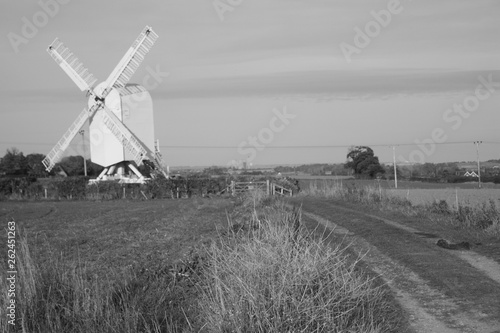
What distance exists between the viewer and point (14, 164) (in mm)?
82625

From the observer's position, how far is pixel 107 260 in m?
14.8

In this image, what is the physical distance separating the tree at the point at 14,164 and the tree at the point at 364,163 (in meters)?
42.8

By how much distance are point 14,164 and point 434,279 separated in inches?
3135

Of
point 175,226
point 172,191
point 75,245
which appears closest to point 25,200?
point 172,191

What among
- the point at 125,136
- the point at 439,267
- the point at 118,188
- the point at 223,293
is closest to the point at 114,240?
the point at 439,267

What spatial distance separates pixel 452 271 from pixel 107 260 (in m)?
7.84

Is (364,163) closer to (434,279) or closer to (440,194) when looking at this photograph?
(440,194)

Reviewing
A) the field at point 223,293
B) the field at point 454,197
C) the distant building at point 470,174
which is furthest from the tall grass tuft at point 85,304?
the distant building at point 470,174

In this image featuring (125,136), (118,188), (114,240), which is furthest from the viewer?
(125,136)

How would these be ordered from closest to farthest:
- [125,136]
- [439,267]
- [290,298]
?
[290,298] → [439,267] → [125,136]

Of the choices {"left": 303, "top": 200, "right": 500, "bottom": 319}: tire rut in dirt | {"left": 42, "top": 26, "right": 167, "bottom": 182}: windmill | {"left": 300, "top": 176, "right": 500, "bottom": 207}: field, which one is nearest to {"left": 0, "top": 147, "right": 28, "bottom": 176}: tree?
{"left": 42, "top": 26, "right": 167, "bottom": 182}: windmill

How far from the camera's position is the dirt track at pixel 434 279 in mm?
8273

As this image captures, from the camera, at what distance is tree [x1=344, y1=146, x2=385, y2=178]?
78.6 metres

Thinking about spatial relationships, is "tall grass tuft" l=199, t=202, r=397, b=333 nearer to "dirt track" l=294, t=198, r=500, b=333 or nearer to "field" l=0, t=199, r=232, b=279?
"dirt track" l=294, t=198, r=500, b=333
